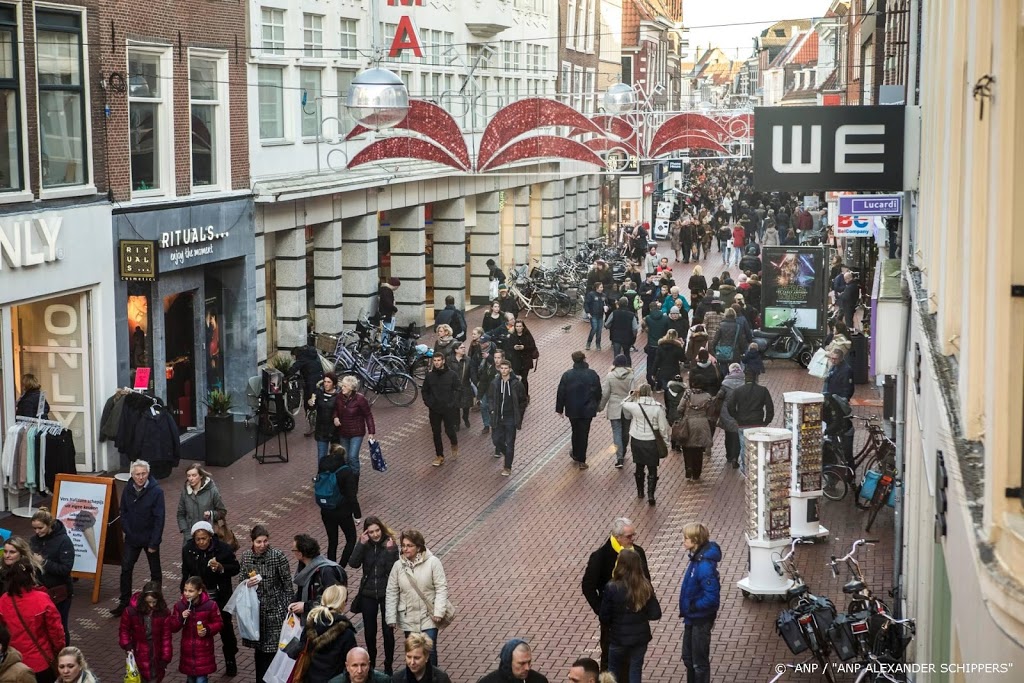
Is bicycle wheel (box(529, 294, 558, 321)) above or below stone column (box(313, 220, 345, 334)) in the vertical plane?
below

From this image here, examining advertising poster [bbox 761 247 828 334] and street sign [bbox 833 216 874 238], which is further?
advertising poster [bbox 761 247 828 334]

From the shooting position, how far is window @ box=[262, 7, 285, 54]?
2517 centimetres

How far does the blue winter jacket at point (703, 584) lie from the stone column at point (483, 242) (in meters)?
30.1

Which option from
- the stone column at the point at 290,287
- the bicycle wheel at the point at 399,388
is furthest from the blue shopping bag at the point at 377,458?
the stone column at the point at 290,287

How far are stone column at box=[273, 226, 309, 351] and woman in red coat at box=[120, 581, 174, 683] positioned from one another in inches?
633

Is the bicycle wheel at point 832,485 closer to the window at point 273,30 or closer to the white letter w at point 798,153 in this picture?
the white letter w at point 798,153

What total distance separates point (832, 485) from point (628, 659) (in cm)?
769

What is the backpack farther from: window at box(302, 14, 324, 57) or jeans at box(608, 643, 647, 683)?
window at box(302, 14, 324, 57)

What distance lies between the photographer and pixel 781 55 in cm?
13888

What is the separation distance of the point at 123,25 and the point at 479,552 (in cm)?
888

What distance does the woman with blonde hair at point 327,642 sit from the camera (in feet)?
31.7

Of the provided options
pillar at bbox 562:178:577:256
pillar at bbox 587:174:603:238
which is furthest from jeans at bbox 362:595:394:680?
pillar at bbox 587:174:603:238

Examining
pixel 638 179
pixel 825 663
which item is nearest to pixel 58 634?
pixel 825 663

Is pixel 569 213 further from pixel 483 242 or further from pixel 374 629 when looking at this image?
pixel 374 629
